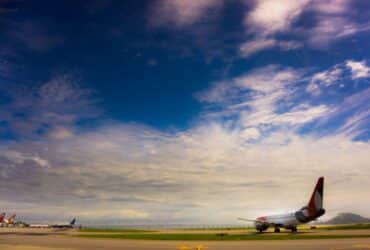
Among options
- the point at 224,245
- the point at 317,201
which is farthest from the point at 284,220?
the point at 224,245

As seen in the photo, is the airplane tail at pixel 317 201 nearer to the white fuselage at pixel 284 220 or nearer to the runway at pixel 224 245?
the white fuselage at pixel 284 220

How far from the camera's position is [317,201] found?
2250 inches

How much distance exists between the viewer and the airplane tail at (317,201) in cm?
5663

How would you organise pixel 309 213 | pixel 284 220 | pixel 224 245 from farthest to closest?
pixel 284 220
pixel 309 213
pixel 224 245

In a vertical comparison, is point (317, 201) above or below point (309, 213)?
above

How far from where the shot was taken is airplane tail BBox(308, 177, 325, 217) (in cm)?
5663

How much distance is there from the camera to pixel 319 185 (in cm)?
5794

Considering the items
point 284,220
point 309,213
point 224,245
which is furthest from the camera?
point 284,220

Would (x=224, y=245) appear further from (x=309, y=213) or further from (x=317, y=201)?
(x=317, y=201)

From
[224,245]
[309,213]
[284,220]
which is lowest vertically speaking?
[224,245]

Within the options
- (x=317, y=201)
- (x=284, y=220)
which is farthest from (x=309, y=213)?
(x=284, y=220)

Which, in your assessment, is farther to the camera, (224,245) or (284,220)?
(284,220)

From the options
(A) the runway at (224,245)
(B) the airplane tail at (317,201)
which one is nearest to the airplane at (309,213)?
(B) the airplane tail at (317,201)

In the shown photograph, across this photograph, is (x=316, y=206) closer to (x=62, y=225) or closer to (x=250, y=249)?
(x=250, y=249)
